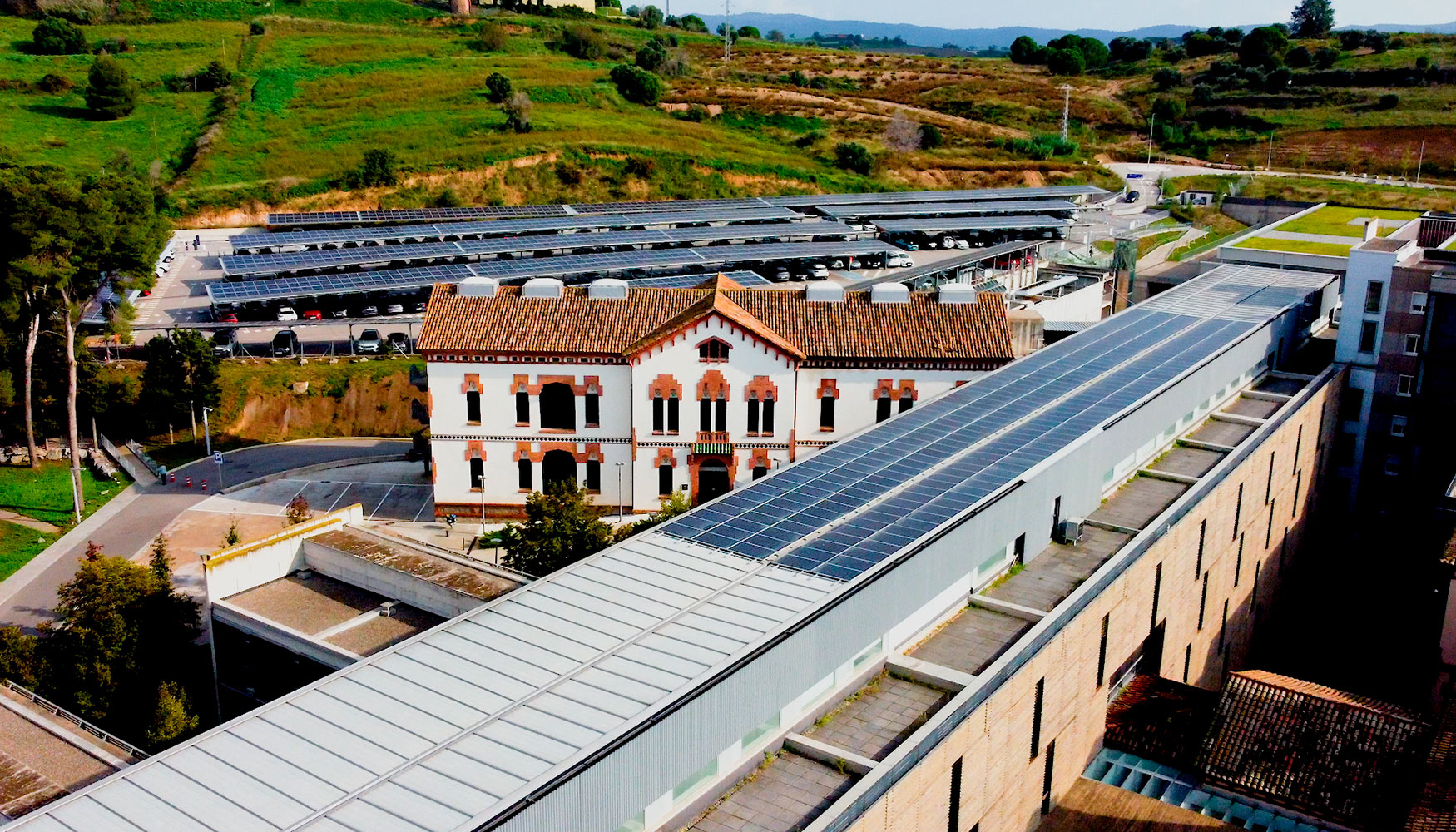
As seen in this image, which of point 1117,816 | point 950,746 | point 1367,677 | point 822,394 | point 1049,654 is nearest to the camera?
point 950,746

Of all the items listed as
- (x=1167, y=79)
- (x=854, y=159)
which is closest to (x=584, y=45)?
(x=854, y=159)

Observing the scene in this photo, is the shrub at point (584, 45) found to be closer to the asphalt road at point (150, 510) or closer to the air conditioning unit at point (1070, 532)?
the asphalt road at point (150, 510)

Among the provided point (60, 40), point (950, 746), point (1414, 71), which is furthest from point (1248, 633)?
point (60, 40)

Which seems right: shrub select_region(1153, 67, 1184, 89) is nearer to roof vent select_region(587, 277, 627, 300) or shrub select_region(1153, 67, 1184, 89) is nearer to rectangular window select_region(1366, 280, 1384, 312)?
rectangular window select_region(1366, 280, 1384, 312)

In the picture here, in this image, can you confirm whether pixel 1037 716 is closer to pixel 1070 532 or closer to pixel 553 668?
pixel 1070 532

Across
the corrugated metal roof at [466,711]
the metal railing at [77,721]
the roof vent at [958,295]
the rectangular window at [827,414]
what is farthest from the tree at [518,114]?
the corrugated metal roof at [466,711]

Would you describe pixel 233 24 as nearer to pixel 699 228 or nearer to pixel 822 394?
pixel 699 228

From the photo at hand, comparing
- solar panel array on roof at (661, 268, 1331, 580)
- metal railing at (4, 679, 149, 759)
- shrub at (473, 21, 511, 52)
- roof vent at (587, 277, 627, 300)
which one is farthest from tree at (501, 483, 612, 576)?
shrub at (473, 21, 511, 52)
